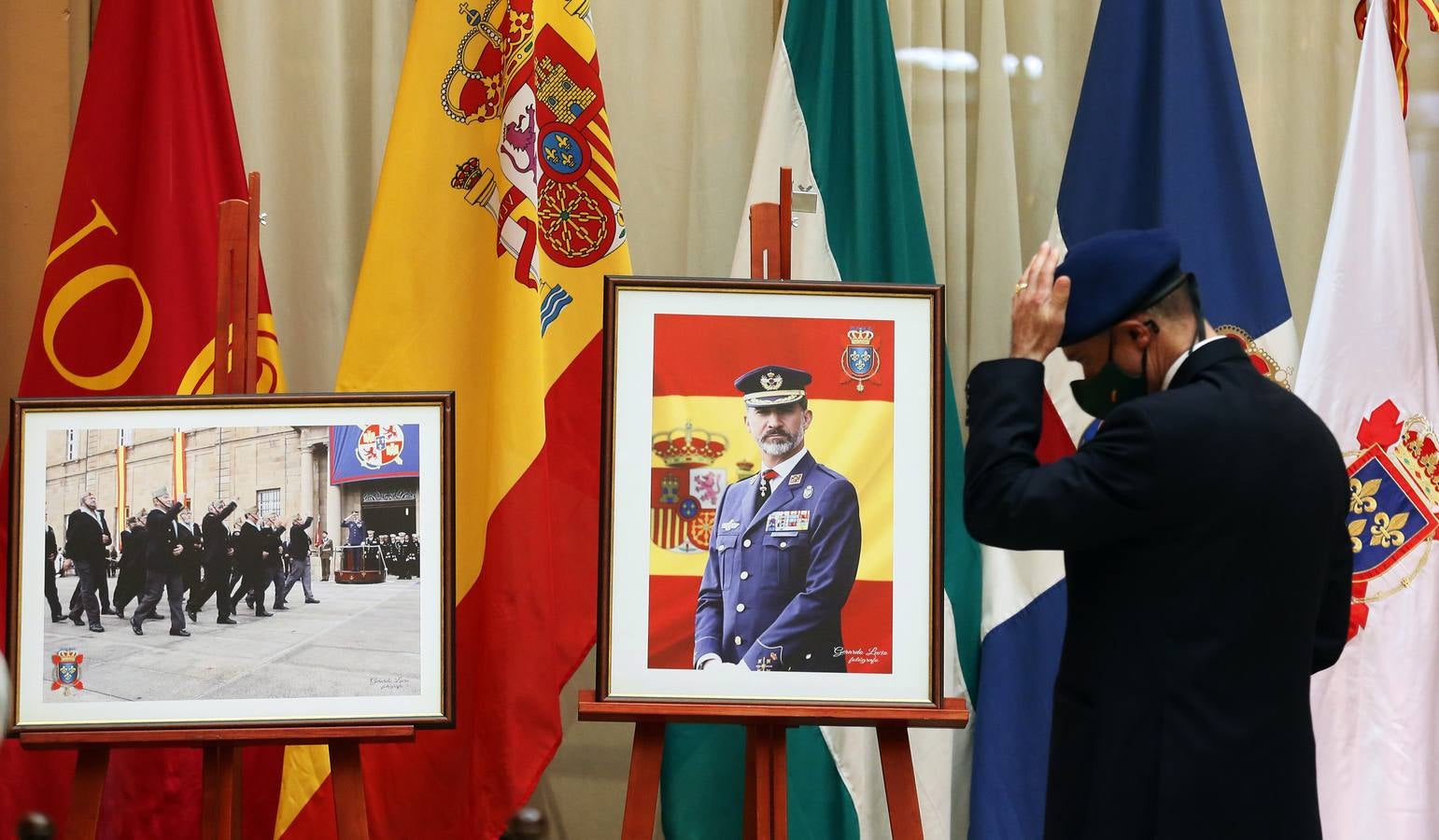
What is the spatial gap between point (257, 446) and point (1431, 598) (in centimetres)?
247

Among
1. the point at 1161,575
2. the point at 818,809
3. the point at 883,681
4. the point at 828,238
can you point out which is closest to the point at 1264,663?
the point at 1161,575

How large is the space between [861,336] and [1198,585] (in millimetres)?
777

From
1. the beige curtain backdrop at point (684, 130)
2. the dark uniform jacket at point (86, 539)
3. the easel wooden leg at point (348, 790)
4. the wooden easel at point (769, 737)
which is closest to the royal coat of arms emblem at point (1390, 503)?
the beige curtain backdrop at point (684, 130)

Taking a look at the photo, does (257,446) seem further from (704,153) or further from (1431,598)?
(1431,598)

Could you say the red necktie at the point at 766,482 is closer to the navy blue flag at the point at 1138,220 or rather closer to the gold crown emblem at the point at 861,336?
the gold crown emblem at the point at 861,336

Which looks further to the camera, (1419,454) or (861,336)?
(1419,454)

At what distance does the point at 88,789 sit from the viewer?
2.26 metres

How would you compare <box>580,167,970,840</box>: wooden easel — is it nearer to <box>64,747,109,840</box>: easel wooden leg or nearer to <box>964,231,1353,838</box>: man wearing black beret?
<box>964,231,1353,838</box>: man wearing black beret

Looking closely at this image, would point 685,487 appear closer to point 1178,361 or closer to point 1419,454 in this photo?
point 1178,361

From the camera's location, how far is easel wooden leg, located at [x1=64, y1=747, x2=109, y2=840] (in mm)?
2240

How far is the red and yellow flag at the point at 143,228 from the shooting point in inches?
107

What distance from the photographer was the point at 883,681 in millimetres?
2230

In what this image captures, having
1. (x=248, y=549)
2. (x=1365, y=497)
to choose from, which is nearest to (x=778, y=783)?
(x=248, y=549)

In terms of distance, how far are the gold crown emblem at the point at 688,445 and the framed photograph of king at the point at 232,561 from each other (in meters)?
0.39
